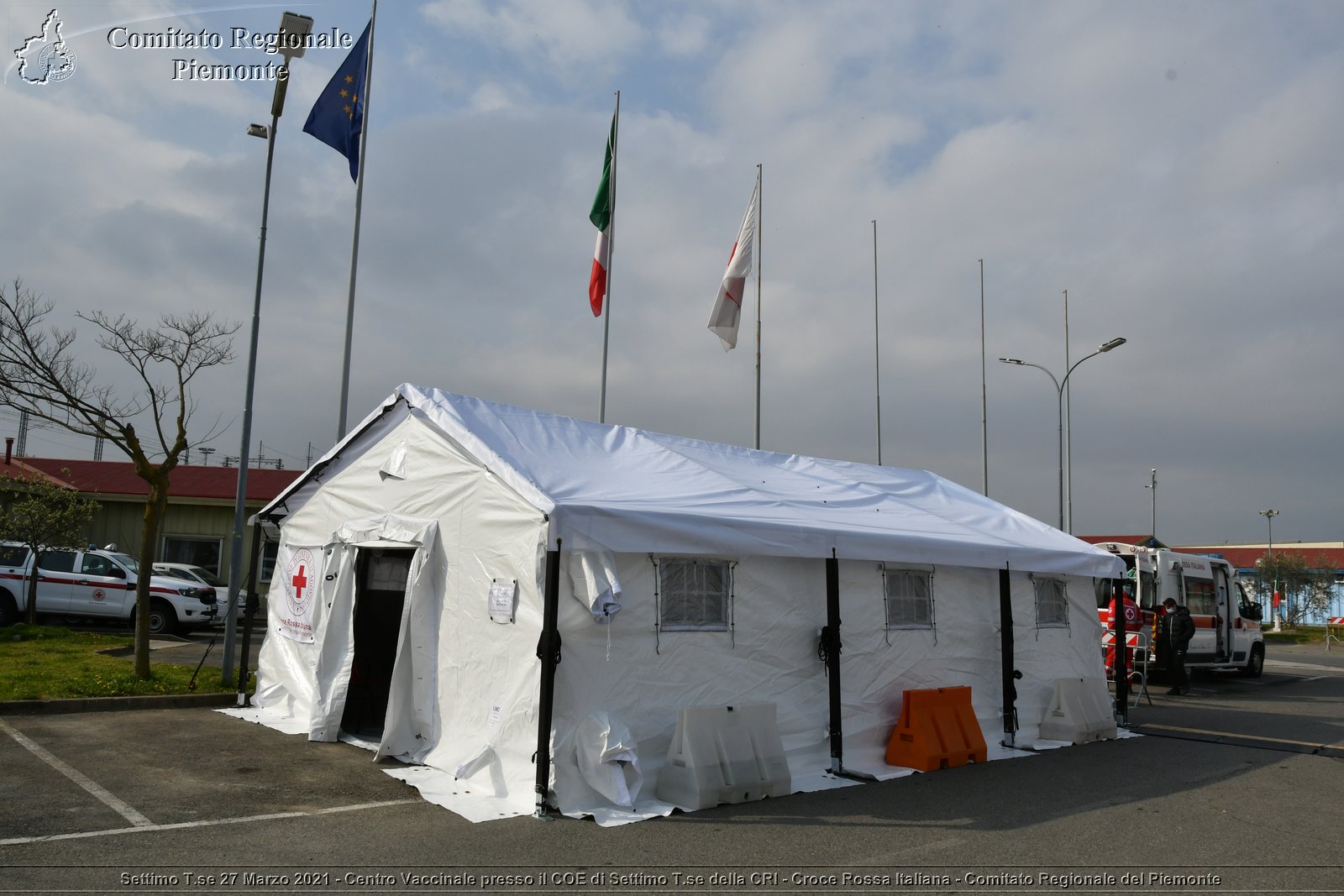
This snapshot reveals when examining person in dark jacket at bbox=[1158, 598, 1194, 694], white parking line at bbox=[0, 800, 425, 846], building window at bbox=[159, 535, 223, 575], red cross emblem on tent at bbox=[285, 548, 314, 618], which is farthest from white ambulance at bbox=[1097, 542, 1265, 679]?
building window at bbox=[159, 535, 223, 575]

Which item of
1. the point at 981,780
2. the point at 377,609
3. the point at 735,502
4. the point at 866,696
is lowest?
the point at 981,780

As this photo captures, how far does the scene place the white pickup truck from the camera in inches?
786

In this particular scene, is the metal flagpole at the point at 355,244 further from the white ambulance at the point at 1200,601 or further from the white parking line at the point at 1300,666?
the white parking line at the point at 1300,666

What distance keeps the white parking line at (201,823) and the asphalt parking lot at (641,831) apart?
24 millimetres

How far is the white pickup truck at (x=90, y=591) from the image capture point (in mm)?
19953

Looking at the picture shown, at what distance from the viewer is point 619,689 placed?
7.61 meters

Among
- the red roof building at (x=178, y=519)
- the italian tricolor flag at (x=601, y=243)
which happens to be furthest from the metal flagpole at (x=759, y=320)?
the red roof building at (x=178, y=519)

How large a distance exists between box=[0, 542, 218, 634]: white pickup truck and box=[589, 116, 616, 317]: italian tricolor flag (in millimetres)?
11400

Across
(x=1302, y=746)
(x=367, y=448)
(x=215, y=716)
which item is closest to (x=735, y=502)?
(x=367, y=448)

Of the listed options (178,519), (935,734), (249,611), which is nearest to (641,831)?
(935,734)

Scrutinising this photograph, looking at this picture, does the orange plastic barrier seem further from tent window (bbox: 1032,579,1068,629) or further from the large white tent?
tent window (bbox: 1032,579,1068,629)

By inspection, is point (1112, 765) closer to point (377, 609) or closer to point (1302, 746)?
point (1302, 746)

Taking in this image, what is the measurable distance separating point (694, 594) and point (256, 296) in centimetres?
874

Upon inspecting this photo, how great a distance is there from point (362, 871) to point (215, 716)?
6552 mm
